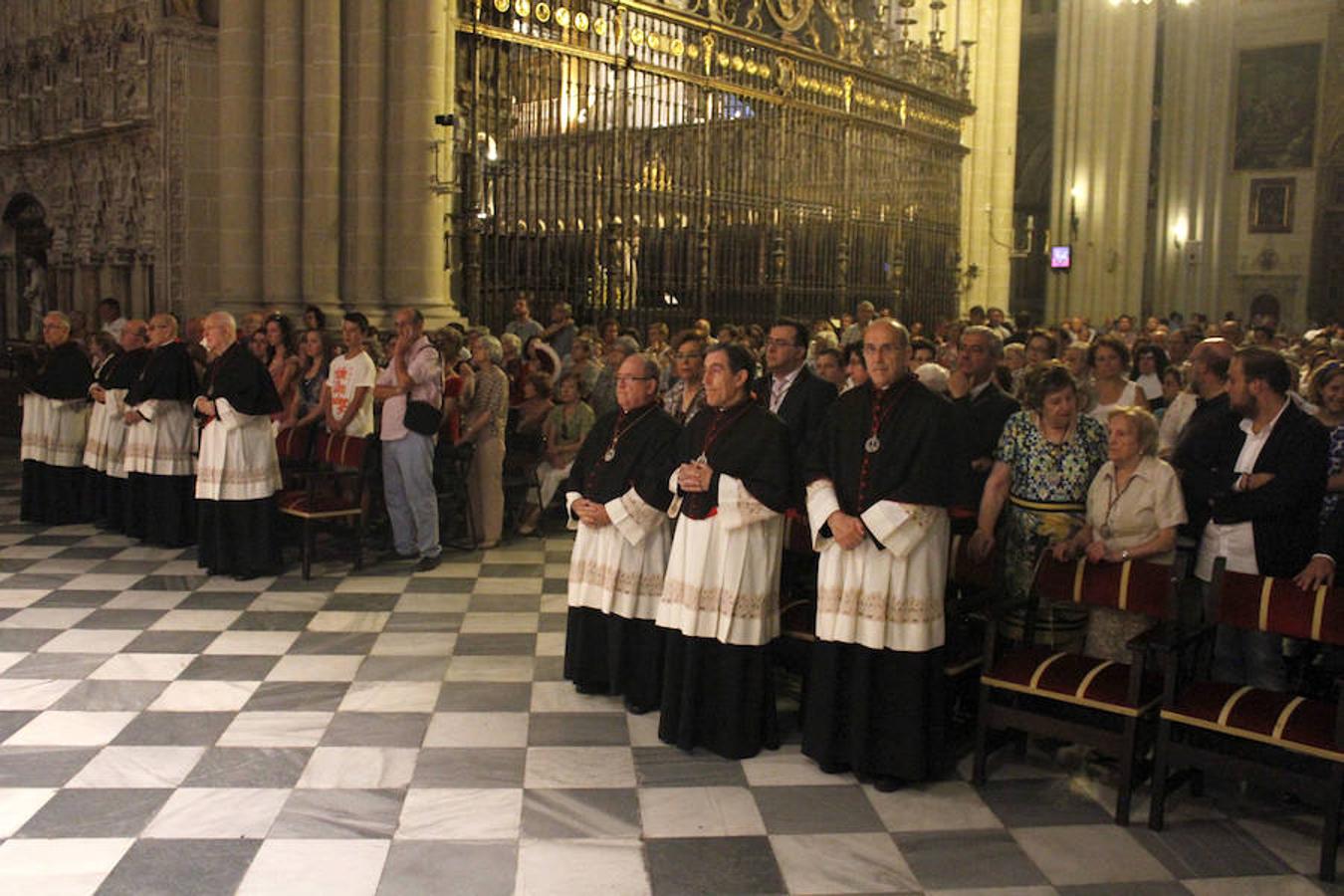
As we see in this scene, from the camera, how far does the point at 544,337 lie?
1265 cm

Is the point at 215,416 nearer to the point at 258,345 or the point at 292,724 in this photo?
the point at 258,345

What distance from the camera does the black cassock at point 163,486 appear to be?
959cm

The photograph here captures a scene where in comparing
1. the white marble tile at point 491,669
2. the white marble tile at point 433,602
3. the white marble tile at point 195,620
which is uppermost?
the white marble tile at point 433,602

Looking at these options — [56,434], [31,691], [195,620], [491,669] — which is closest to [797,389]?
[491,669]

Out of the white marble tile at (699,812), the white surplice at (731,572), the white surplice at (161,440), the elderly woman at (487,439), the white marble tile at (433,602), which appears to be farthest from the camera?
the elderly woman at (487,439)

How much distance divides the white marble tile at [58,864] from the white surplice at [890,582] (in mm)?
2911

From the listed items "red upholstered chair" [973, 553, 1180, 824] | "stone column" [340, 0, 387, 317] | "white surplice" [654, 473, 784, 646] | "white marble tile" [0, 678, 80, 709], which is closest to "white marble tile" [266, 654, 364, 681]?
"white marble tile" [0, 678, 80, 709]

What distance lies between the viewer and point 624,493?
6.37 metres

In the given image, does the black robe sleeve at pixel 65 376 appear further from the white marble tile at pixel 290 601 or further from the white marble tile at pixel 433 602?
the white marble tile at pixel 433 602

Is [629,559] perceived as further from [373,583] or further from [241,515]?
[241,515]

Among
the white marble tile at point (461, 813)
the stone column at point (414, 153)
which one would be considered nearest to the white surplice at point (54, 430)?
the stone column at point (414, 153)

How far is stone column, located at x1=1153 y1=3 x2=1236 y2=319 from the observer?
93.0 feet

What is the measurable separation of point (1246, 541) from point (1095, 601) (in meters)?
0.76

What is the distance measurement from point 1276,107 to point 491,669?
28.8 metres
